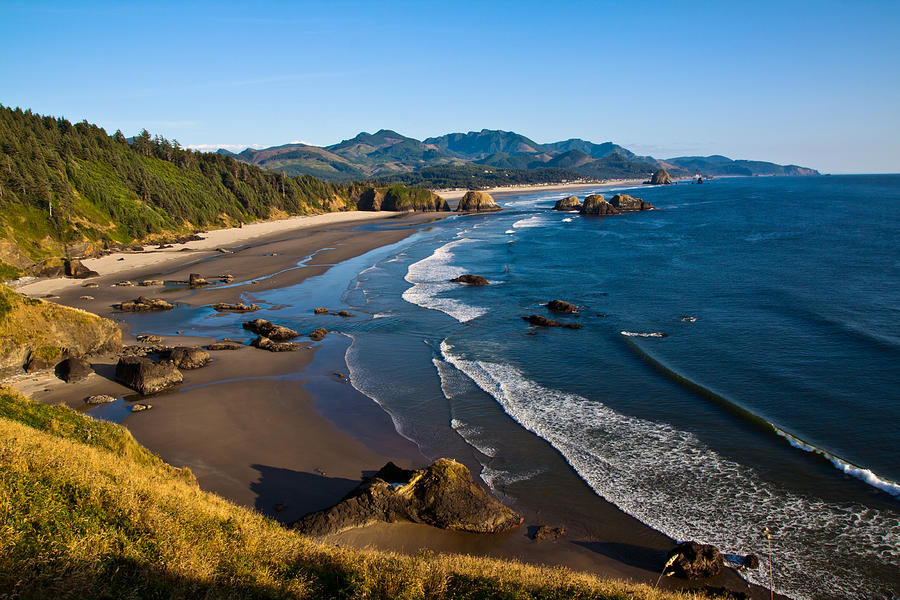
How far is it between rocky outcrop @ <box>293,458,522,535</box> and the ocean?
5.55 ft

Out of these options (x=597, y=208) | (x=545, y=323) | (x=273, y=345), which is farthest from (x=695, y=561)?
(x=597, y=208)

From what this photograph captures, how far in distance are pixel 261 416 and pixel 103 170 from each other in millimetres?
72287

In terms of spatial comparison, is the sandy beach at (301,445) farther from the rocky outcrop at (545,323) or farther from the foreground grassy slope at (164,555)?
the rocky outcrop at (545,323)

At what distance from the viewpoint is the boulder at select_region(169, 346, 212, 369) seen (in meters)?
23.4

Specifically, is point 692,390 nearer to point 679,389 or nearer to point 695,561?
point 679,389

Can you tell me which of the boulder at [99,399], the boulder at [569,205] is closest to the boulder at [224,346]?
the boulder at [99,399]

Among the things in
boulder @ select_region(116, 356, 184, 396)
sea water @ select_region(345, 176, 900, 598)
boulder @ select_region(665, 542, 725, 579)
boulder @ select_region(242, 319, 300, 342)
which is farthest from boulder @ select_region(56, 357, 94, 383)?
boulder @ select_region(665, 542, 725, 579)

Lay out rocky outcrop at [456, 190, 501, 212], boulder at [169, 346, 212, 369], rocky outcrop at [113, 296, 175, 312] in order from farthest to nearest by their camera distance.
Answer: rocky outcrop at [456, 190, 501, 212]
rocky outcrop at [113, 296, 175, 312]
boulder at [169, 346, 212, 369]

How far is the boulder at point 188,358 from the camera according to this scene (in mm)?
23359

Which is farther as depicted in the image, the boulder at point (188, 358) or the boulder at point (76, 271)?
the boulder at point (76, 271)

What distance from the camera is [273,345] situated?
26203 millimetres

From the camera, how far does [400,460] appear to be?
15852 millimetres

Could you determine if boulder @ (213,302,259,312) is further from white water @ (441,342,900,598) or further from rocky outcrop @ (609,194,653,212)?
rocky outcrop @ (609,194,653,212)

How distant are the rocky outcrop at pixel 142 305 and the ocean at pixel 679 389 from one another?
17.2 ft
